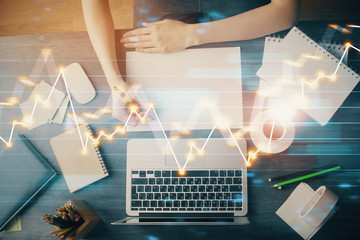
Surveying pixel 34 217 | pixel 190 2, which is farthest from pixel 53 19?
pixel 34 217

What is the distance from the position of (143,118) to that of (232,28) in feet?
1.56

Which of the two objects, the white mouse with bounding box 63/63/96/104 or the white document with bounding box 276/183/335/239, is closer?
the white document with bounding box 276/183/335/239

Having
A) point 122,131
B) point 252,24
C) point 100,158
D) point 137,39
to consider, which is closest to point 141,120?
point 122,131

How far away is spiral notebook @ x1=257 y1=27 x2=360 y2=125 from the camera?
3.01 ft

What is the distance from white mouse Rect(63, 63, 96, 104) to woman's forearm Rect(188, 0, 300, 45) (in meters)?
0.44

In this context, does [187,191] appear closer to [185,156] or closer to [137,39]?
[185,156]

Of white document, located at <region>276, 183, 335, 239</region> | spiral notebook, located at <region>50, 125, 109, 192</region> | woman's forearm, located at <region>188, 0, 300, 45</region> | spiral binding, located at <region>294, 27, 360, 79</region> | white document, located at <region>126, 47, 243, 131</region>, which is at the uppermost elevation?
woman's forearm, located at <region>188, 0, 300, 45</region>

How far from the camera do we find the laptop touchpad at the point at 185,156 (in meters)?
0.94

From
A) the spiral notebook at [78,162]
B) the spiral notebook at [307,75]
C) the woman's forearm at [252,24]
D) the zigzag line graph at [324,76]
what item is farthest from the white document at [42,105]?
the zigzag line graph at [324,76]

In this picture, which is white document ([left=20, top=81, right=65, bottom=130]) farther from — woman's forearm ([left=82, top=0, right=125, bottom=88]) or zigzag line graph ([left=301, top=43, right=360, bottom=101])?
zigzag line graph ([left=301, top=43, right=360, bottom=101])

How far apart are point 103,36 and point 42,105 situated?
1.18 ft

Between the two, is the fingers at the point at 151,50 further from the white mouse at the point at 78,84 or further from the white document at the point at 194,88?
the white mouse at the point at 78,84

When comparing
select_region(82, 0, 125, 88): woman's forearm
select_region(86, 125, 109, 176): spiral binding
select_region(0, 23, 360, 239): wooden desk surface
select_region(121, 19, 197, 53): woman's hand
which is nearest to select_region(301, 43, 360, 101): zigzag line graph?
select_region(0, 23, 360, 239): wooden desk surface

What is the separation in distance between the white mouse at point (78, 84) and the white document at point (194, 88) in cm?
19
